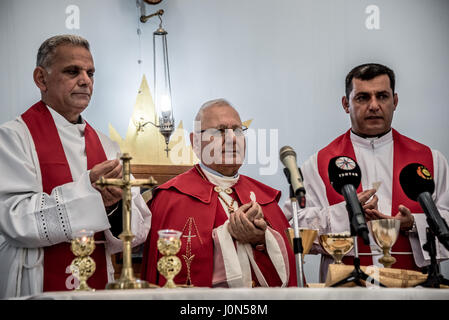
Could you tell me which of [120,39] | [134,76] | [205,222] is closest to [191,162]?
[134,76]

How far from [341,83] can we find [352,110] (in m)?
1.70

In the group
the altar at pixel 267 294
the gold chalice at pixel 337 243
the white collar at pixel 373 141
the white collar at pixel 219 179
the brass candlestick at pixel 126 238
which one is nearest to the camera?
the altar at pixel 267 294

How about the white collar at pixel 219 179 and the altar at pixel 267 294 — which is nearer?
the altar at pixel 267 294

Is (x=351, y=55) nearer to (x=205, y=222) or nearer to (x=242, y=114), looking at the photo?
(x=242, y=114)

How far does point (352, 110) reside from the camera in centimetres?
474

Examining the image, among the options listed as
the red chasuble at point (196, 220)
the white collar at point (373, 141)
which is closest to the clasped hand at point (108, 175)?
the red chasuble at point (196, 220)

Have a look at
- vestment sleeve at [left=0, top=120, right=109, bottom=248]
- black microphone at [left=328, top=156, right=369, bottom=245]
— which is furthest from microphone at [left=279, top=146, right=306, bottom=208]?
vestment sleeve at [left=0, top=120, right=109, bottom=248]

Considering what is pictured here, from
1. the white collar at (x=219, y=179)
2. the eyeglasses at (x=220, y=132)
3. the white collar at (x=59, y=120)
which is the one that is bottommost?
the white collar at (x=219, y=179)

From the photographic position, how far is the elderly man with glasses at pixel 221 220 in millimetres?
3754

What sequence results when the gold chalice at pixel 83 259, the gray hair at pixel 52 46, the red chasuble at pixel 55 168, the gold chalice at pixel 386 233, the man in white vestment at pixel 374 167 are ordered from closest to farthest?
1. the gold chalice at pixel 83 259
2. the gold chalice at pixel 386 233
3. the red chasuble at pixel 55 168
4. the gray hair at pixel 52 46
5. the man in white vestment at pixel 374 167

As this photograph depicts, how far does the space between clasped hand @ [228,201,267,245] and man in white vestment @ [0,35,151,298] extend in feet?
1.92

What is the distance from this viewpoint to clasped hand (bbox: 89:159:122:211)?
328 centimetres

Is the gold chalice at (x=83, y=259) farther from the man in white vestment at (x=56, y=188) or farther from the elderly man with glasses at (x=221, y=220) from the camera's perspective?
the elderly man with glasses at (x=221, y=220)
